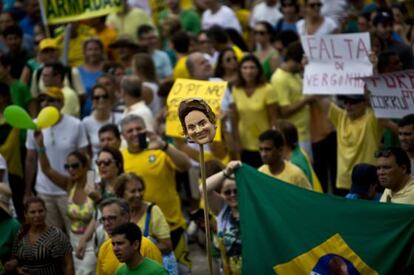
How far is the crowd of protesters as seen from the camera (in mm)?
10266

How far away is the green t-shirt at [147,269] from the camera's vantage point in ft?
29.7

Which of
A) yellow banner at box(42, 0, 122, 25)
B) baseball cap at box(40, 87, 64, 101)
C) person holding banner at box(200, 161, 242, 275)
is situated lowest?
person holding banner at box(200, 161, 242, 275)

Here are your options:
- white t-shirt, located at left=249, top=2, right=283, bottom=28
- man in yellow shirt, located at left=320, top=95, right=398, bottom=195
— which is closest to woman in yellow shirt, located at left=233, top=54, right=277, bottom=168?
man in yellow shirt, located at left=320, top=95, right=398, bottom=195

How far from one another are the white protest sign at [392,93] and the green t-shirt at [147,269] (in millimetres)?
3192

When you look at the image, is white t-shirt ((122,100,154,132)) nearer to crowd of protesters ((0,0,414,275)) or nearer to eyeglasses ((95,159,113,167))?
crowd of protesters ((0,0,414,275))

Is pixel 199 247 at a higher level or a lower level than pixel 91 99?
lower

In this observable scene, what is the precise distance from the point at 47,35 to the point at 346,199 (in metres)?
7.51

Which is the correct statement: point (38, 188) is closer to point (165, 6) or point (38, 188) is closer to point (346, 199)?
point (346, 199)

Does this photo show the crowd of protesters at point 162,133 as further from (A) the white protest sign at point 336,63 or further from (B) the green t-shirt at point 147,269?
(A) the white protest sign at point 336,63

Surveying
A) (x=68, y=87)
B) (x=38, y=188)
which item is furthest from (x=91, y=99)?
(x=38, y=188)

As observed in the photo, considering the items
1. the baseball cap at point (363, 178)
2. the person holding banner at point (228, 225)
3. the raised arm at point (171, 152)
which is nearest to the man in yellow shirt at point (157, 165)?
the raised arm at point (171, 152)

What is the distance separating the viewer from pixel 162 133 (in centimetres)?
1329

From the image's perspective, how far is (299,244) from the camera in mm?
9422

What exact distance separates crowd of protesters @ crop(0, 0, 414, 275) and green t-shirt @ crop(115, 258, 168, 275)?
0.01 m
